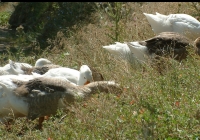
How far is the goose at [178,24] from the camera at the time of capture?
32.3ft

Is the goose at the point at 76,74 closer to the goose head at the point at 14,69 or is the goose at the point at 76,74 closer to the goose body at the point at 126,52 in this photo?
the goose body at the point at 126,52

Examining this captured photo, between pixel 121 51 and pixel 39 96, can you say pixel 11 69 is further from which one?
pixel 39 96

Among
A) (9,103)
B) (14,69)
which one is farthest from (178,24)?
(9,103)

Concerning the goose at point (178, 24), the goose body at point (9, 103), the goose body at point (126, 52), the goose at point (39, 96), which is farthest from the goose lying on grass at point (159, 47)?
the goose body at point (9, 103)

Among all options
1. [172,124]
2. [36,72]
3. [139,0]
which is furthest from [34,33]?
[172,124]

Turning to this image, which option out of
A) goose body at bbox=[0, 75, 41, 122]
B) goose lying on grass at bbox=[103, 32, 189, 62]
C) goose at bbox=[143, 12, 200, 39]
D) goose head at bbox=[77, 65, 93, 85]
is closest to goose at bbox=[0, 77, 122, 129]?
goose body at bbox=[0, 75, 41, 122]

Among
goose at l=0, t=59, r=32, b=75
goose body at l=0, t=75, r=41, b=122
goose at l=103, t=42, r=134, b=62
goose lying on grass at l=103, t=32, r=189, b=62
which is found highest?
goose lying on grass at l=103, t=32, r=189, b=62

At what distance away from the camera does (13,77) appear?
8242 mm

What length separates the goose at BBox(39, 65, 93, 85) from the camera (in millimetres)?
8758

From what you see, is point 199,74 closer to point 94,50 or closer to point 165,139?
point 165,139

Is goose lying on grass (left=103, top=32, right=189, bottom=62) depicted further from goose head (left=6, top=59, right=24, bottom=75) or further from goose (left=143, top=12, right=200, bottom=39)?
goose head (left=6, top=59, right=24, bottom=75)

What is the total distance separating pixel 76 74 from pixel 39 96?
5.85 ft

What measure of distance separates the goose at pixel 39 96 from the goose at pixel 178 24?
Result: 9.41ft

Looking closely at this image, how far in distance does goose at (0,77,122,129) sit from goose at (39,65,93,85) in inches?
36.4
